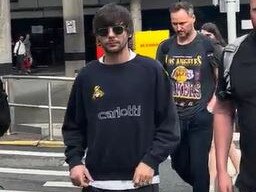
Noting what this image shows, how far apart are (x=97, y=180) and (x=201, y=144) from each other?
241 centimetres

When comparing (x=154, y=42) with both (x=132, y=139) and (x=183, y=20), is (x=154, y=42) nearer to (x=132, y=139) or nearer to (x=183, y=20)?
(x=183, y=20)

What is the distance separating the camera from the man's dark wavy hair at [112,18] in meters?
3.74

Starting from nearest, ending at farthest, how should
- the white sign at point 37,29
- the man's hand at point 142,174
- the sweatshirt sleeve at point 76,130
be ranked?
the man's hand at point 142,174
the sweatshirt sleeve at point 76,130
the white sign at point 37,29

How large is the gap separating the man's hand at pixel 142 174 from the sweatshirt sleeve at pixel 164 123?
0.05 m

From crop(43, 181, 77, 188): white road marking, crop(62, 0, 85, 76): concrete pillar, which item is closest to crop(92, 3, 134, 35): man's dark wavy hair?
crop(43, 181, 77, 188): white road marking

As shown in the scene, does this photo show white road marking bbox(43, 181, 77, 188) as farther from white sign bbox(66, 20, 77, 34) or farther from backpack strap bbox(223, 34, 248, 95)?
white sign bbox(66, 20, 77, 34)

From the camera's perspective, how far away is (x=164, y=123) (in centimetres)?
380

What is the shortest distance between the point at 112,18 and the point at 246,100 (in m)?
0.91

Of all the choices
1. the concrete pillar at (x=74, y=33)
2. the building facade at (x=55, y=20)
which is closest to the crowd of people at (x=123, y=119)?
the concrete pillar at (x=74, y=33)

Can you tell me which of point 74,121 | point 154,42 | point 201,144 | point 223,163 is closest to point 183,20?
point 201,144

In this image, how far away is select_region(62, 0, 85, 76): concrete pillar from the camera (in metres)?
20.2

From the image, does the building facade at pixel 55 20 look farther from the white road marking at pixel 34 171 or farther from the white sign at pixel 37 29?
the white road marking at pixel 34 171

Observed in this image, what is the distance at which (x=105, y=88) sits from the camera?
12.2ft

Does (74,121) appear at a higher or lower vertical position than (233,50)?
lower
